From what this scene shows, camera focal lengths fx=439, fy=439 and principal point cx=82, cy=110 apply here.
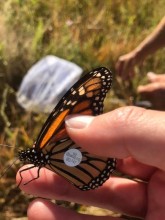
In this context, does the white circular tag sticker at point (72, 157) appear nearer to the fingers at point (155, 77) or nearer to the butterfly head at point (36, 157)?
the butterfly head at point (36, 157)

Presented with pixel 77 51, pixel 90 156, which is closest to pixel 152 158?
pixel 90 156

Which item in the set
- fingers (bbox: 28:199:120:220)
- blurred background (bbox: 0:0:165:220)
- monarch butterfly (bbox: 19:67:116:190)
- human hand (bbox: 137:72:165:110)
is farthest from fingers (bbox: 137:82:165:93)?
fingers (bbox: 28:199:120:220)

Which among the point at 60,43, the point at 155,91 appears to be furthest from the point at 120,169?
the point at 60,43

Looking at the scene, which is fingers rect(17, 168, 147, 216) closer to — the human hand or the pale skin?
A: the pale skin

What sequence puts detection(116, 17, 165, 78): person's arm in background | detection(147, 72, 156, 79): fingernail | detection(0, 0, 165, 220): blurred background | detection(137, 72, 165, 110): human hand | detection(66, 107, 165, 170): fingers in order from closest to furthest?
detection(66, 107, 165, 170): fingers, detection(0, 0, 165, 220): blurred background, detection(116, 17, 165, 78): person's arm in background, detection(137, 72, 165, 110): human hand, detection(147, 72, 156, 79): fingernail

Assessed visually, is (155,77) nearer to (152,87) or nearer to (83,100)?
(152,87)

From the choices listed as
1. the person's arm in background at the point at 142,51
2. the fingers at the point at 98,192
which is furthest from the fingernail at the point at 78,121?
the person's arm in background at the point at 142,51

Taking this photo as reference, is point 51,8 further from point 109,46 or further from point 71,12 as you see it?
point 109,46
